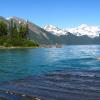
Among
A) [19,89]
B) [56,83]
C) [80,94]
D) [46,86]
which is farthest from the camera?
[56,83]

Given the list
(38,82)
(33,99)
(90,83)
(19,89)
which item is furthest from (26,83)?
(33,99)

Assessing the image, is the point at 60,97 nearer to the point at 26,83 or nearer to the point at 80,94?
the point at 80,94

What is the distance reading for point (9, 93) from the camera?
1576 inches

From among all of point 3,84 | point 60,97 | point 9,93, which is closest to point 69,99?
point 60,97

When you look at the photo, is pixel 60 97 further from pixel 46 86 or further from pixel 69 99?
pixel 46 86

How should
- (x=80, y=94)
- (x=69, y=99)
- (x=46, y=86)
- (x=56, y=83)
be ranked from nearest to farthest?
(x=69, y=99)
(x=80, y=94)
(x=46, y=86)
(x=56, y=83)

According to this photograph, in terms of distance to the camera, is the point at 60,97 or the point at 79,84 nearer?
the point at 60,97

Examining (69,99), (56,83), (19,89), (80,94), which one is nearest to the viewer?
(69,99)

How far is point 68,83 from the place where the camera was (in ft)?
162

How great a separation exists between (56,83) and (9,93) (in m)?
11.0

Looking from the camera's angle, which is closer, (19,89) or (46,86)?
(19,89)

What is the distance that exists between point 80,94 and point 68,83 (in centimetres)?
980

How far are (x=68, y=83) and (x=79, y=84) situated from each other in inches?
79.0

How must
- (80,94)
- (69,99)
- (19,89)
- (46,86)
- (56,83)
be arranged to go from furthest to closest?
1. (56,83)
2. (46,86)
3. (19,89)
4. (80,94)
5. (69,99)
